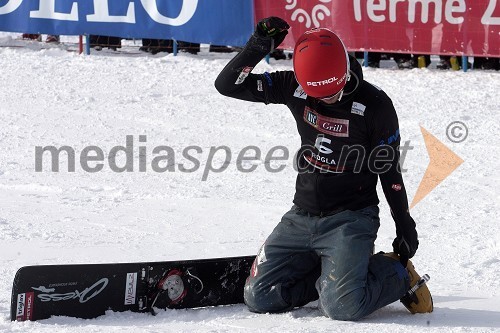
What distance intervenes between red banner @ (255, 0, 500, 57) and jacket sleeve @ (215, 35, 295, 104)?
634 cm

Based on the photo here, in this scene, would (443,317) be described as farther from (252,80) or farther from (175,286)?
(252,80)

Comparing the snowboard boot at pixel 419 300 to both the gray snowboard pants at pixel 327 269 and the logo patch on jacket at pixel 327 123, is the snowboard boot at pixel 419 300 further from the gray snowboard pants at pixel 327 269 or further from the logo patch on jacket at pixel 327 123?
the logo patch on jacket at pixel 327 123

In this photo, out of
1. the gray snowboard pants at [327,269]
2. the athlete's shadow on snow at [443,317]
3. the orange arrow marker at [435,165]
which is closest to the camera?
the athlete's shadow on snow at [443,317]

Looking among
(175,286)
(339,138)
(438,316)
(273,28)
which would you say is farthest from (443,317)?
(273,28)

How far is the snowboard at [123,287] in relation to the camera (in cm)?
441

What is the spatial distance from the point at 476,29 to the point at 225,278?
692cm

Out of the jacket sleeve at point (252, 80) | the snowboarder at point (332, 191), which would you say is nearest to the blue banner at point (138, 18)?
the jacket sleeve at point (252, 80)

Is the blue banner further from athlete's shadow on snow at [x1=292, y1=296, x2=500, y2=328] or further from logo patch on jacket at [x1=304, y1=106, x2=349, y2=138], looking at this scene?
athlete's shadow on snow at [x1=292, y1=296, x2=500, y2=328]

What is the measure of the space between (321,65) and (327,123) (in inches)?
15.3

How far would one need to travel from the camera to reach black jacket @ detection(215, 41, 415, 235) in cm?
458

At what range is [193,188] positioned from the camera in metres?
7.11

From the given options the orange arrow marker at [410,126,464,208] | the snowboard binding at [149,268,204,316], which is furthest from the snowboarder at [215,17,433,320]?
the orange arrow marker at [410,126,464,208]

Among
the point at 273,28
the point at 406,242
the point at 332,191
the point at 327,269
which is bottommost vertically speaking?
the point at 327,269

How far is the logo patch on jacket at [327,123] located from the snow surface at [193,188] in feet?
3.14
